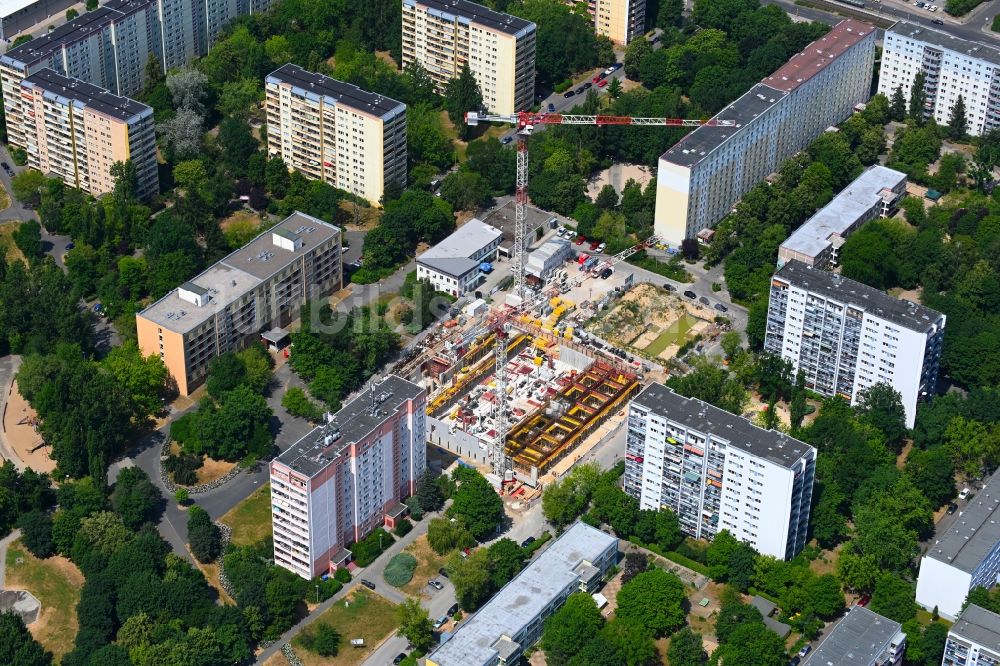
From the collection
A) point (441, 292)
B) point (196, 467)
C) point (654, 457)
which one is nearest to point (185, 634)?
point (196, 467)

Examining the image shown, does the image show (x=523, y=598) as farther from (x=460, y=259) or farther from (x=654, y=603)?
(x=460, y=259)

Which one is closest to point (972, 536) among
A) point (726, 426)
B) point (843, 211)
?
point (726, 426)

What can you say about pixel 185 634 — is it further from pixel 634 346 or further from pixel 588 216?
pixel 588 216

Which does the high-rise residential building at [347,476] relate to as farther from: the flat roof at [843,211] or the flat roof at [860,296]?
the flat roof at [843,211]

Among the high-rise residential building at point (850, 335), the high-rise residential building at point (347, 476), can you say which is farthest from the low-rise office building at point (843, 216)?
the high-rise residential building at point (347, 476)

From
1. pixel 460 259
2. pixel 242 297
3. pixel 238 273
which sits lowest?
pixel 460 259
